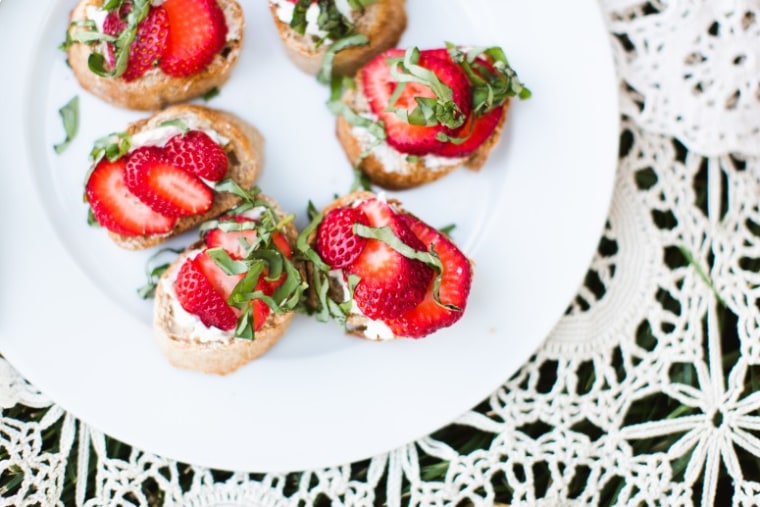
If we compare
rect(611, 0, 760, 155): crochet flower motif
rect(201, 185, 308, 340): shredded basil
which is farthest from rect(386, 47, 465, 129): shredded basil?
rect(611, 0, 760, 155): crochet flower motif

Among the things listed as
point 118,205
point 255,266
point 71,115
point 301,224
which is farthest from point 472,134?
point 71,115

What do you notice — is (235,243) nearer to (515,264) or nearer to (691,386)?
(515,264)

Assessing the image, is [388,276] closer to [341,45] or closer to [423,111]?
[423,111]

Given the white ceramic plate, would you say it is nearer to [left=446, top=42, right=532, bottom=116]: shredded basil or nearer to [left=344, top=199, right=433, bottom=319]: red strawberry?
[left=446, top=42, right=532, bottom=116]: shredded basil

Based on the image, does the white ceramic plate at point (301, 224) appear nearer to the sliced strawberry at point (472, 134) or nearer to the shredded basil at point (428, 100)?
the sliced strawberry at point (472, 134)

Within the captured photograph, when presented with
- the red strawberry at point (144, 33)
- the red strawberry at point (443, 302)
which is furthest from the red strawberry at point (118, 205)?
the red strawberry at point (443, 302)
